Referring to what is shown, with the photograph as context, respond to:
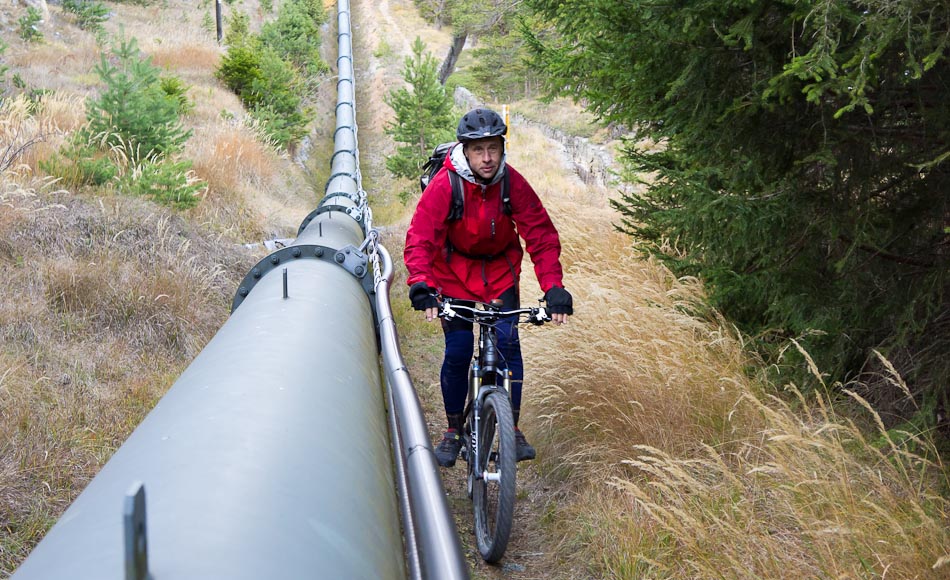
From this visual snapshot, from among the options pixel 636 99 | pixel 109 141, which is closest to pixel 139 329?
pixel 636 99

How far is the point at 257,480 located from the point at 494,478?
2.55 meters

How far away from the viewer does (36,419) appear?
4.04 meters

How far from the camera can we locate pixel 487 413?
167 inches

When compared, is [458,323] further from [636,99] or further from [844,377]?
[844,377]

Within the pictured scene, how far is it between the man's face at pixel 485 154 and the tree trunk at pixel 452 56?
3623 centimetres

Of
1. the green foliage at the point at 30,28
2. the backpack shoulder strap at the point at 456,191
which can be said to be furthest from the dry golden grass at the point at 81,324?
the green foliage at the point at 30,28

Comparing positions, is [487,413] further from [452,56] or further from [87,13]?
[452,56]

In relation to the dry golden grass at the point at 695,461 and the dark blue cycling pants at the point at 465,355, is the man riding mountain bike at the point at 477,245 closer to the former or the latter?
the dark blue cycling pants at the point at 465,355

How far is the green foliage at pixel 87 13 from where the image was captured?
Result: 2281 cm

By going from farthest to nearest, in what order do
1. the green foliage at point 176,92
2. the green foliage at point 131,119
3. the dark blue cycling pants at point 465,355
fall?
the green foliage at point 176,92 < the green foliage at point 131,119 < the dark blue cycling pants at point 465,355

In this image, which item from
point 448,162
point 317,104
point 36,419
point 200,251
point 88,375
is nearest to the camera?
point 36,419

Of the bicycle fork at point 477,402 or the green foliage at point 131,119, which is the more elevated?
the green foliage at point 131,119

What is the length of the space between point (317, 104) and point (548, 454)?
23426 mm

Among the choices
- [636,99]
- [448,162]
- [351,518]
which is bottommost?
[351,518]
